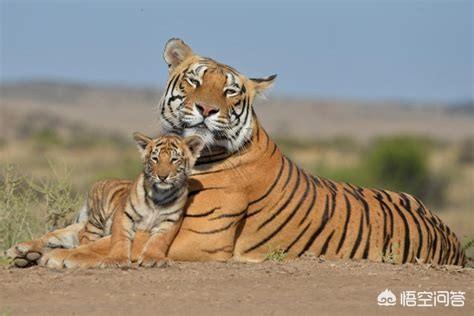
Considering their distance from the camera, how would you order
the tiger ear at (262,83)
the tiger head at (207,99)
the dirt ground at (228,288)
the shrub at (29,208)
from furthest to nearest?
the shrub at (29,208), the tiger ear at (262,83), the tiger head at (207,99), the dirt ground at (228,288)

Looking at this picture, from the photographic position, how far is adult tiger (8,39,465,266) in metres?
9.02

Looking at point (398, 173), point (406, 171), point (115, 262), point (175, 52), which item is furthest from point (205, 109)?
point (406, 171)

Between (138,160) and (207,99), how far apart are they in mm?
17464

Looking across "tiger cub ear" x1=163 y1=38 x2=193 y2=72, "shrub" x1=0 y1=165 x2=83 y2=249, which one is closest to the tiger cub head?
"tiger cub ear" x1=163 y1=38 x2=193 y2=72

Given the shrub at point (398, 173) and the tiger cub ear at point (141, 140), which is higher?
the tiger cub ear at point (141, 140)

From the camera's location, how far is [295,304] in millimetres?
7582

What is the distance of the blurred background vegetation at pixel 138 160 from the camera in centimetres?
1113

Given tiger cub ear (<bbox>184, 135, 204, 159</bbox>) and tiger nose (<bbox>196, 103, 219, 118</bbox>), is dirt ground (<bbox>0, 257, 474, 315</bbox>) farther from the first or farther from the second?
tiger nose (<bbox>196, 103, 219, 118</bbox>)

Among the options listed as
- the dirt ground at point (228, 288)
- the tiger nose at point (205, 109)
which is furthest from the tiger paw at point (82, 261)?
the tiger nose at point (205, 109)

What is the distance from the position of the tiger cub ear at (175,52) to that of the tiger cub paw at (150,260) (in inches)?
70.8

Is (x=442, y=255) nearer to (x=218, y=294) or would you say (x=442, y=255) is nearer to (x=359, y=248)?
(x=359, y=248)

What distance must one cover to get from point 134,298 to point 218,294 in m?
0.54

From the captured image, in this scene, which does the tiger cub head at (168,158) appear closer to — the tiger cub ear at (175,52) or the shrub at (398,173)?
the tiger cub ear at (175,52)

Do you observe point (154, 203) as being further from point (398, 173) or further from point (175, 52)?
point (398, 173)
